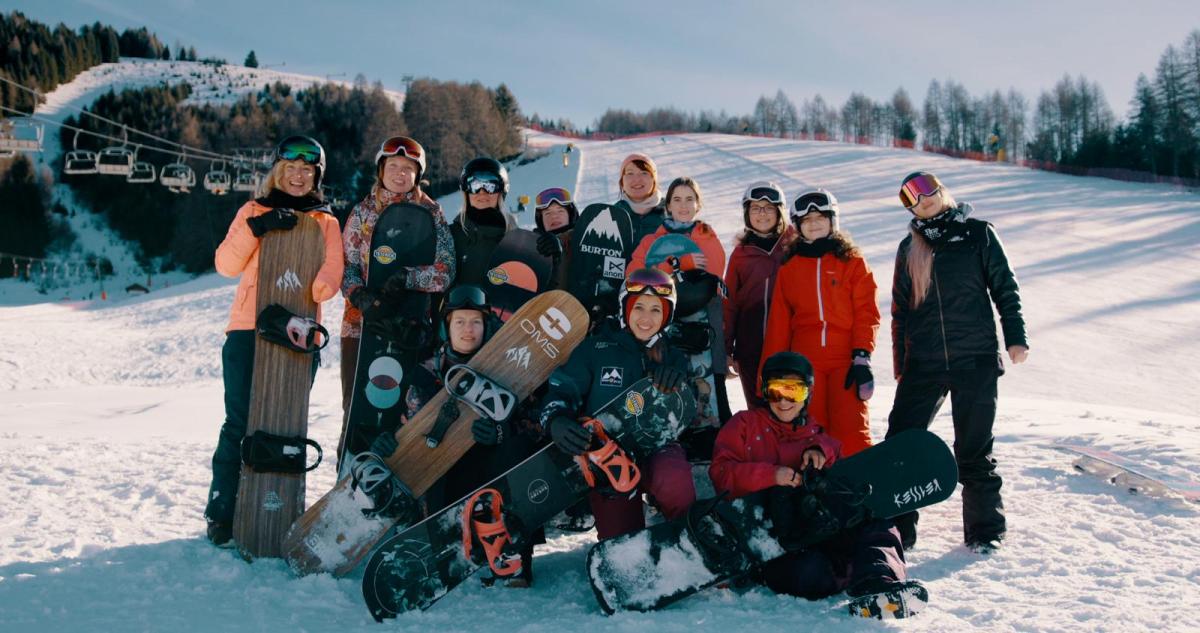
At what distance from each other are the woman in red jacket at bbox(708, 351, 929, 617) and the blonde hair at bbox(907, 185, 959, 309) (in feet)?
3.22

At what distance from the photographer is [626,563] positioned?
104 inches

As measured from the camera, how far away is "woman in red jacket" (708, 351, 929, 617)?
255 centimetres

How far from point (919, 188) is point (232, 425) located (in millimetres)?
3497

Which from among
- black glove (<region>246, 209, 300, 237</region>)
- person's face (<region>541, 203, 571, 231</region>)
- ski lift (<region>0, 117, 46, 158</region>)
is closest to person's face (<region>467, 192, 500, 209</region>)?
person's face (<region>541, 203, 571, 231</region>)

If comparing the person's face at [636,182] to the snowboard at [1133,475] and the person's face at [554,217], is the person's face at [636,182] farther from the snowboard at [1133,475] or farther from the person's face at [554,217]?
the snowboard at [1133,475]

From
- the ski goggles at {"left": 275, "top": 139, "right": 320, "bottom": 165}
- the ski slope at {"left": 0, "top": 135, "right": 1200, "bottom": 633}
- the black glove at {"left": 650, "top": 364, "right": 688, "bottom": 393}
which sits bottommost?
the ski slope at {"left": 0, "top": 135, "right": 1200, "bottom": 633}

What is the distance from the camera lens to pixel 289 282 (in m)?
3.45

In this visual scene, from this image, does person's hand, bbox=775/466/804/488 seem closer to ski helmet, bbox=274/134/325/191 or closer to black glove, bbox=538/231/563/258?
black glove, bbox=538/231/563/258

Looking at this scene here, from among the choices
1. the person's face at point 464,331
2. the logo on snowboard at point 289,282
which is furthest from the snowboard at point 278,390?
the person's face at point 464,331

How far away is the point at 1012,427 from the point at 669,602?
4.45 m

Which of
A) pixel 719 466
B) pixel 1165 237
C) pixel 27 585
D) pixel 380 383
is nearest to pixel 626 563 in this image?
pixel 719 466

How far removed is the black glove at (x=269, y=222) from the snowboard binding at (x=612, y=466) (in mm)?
1870

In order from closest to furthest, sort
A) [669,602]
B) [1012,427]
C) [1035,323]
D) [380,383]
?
[669,602]
[380,383]
[1012,427]
[1035,323]

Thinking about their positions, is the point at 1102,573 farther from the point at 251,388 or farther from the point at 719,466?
the point at 251,388
